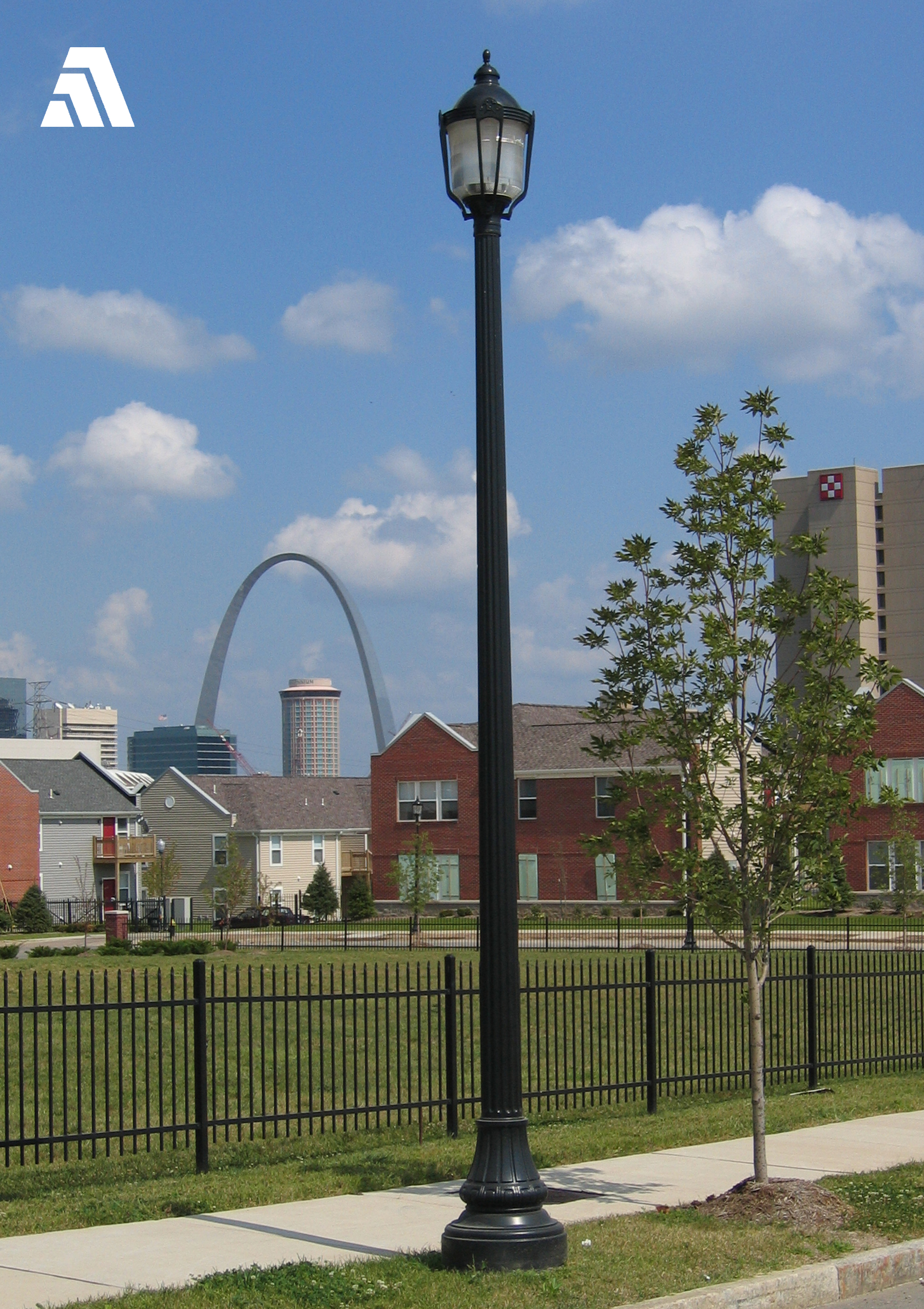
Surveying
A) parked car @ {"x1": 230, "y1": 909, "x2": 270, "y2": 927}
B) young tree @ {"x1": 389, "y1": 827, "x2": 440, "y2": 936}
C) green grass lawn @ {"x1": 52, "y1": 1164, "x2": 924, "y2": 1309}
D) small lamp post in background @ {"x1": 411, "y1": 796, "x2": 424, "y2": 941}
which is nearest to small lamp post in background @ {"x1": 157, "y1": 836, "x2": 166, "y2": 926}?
→ parked car @ {"x1": 230, "y1": 909, "x2": 270, "y2": 927}

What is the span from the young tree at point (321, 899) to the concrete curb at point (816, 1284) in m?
57.8

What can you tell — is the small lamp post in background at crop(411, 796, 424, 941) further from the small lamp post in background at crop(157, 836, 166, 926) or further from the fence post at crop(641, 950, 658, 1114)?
the fence post at crop(641, 950, 658, 1114)

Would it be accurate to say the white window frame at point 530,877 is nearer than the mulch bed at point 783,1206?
No

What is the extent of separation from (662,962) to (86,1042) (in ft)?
43.8

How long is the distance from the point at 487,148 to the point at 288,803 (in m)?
74.2

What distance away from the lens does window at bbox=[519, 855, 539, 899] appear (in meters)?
64.9

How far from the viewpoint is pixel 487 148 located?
8.86 metres

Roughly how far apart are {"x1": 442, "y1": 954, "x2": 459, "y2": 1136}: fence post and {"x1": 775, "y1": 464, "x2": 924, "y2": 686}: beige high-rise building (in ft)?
435

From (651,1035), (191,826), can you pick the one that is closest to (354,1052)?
(651,1035)

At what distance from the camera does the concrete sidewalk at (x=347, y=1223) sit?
8430mm

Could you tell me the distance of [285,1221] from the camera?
9.98 m

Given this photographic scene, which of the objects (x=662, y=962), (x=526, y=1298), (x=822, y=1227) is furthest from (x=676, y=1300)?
(x=662, y=962)

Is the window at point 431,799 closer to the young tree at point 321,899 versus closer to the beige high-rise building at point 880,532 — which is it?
the young tree at point 321,899

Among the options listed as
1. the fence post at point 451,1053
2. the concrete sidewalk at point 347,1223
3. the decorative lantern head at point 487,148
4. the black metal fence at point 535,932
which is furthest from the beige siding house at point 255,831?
the decorative lantern head at point 487,148
